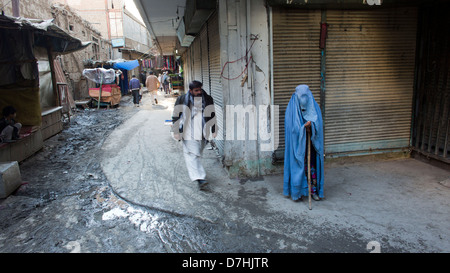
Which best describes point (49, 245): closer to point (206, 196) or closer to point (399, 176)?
point (206, 196)

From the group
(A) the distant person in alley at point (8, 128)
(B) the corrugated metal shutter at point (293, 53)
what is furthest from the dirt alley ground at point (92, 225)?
(B) the corrugated metal shutter at point (293, 53)

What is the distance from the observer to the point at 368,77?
5.57 metres

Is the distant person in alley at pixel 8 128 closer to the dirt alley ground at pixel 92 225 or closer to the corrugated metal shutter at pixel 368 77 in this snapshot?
the dirt alley ground at pixel 92 225

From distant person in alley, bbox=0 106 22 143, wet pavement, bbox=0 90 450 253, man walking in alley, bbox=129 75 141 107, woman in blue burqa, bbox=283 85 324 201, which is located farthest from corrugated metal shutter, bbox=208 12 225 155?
man walking in alley, bbox=129 75 141 107

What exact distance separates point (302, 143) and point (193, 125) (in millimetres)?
1773

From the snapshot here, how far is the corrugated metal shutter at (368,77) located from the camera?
5.38 meters

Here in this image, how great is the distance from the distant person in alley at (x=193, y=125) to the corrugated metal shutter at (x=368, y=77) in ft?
7.46

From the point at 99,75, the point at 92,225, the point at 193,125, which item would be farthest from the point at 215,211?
the point at 99,75

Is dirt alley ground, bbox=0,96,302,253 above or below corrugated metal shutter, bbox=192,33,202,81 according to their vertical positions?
below

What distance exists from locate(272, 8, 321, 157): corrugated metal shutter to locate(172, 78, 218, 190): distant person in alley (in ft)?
4.30

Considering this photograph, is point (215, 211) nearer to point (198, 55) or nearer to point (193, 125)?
point (193, 125)

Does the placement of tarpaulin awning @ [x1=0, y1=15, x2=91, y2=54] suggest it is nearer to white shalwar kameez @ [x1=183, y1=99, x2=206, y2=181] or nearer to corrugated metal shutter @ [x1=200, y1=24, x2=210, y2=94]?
corrugated metal shutter @ [x1=200, y1=24, x2=210, y2=94]

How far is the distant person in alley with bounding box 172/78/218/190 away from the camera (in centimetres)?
485

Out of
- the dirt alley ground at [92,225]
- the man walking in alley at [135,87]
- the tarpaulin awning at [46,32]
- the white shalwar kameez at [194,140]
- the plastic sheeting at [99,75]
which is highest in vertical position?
the tarpaulin awning at [46,32]
